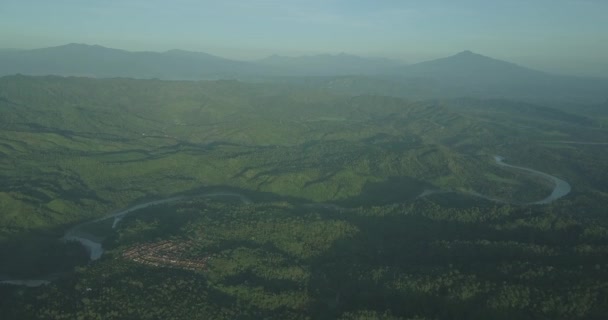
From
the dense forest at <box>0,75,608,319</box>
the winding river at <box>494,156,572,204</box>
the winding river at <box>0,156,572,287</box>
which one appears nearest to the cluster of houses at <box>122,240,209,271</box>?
the dense forest at <box>0,75,608,319</box>

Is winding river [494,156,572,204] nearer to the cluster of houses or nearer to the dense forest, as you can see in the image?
the dense forest

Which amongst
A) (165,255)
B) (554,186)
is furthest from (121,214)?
(554,186)

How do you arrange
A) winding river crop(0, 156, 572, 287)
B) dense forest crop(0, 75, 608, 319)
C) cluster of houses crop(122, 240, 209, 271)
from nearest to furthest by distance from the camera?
1. dense forest crop(0, 75, 608, 319)
2. cluster of houses crop(122, 240, 209, 271)
3. winding river crop(0, 156, 572, 287)

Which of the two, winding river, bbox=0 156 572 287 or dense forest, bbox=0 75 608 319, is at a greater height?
dense forest, bbox=0 75 608 319

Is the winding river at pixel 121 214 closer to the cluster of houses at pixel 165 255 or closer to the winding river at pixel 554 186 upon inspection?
the winding river at pixel 554 186

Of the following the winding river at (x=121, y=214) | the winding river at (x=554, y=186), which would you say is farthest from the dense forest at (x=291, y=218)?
the winding river at (x=554, y=186)

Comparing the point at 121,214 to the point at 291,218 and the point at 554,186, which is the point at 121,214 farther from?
the point at 554,186
